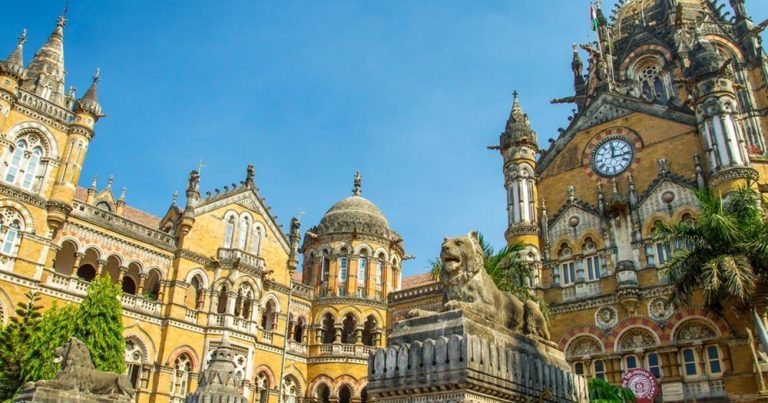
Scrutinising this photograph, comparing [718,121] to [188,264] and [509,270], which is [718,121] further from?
[188,264]

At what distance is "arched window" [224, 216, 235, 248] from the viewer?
3331cm

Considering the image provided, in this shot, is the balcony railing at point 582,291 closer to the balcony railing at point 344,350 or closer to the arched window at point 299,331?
the balcony railing at point 344,350

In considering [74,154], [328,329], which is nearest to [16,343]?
[74,154]

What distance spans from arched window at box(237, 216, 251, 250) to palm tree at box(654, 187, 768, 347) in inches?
834

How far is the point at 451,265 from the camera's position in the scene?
9180 millimetres

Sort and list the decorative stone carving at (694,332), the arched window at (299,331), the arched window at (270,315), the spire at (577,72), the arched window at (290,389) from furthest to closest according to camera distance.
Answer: the spire at (577,72) < the arched window at (299,331) < the arched window at (270,315) < the arched window at (290,389) < the decorative stone carving at (694,332)

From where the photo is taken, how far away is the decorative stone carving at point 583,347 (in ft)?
88.1

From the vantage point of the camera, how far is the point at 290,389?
33.8 metres

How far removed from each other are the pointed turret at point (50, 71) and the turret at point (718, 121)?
1142 inches

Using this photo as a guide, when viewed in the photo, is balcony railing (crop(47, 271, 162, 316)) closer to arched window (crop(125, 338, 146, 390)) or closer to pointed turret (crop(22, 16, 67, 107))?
arched window (crop(125, 338, 146, 390))

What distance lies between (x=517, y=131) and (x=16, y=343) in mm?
24079

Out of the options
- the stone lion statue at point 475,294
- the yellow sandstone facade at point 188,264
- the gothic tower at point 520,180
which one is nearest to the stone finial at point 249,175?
the yellow sandstone facade at point 188,264

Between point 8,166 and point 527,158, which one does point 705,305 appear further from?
point 8,166

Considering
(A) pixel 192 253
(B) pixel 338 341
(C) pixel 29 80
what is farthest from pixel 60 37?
(B) pixel 338 341
